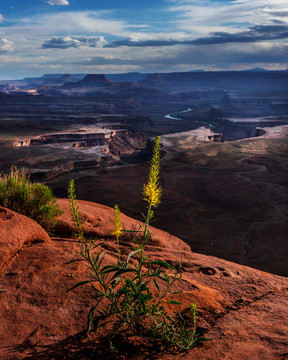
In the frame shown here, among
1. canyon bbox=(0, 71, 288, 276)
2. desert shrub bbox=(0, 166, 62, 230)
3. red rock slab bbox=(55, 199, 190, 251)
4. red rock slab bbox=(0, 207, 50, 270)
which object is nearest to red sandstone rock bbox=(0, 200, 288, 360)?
red rock slab bbox=(0, 207, 50, 270)

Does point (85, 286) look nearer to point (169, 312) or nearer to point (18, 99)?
point (169, 312)

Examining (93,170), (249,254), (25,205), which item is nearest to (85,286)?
(25,205)

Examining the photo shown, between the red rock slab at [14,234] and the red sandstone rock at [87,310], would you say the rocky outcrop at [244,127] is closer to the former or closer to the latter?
the red sandstone rock at [87,310]

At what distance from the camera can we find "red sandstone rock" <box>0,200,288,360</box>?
372cm

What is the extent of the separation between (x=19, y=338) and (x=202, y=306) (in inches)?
94.2

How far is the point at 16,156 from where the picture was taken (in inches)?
1762

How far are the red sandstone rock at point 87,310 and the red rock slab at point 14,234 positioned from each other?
5 centimetres

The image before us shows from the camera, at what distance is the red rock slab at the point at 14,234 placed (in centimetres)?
558

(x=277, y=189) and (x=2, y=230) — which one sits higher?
(x=2, y=230)

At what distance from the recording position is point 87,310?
4.44 m

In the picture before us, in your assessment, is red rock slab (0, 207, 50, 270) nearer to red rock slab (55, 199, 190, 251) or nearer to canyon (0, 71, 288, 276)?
red rock slab (55, 199, 190, 251)

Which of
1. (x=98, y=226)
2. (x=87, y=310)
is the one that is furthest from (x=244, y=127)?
(x=87, y=310)

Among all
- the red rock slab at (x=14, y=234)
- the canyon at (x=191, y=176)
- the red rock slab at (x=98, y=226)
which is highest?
the red rock slab at (x=14, y=234)

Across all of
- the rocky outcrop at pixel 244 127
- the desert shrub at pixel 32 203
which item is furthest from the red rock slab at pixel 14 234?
the rocky outcrop at pixel 244 127
